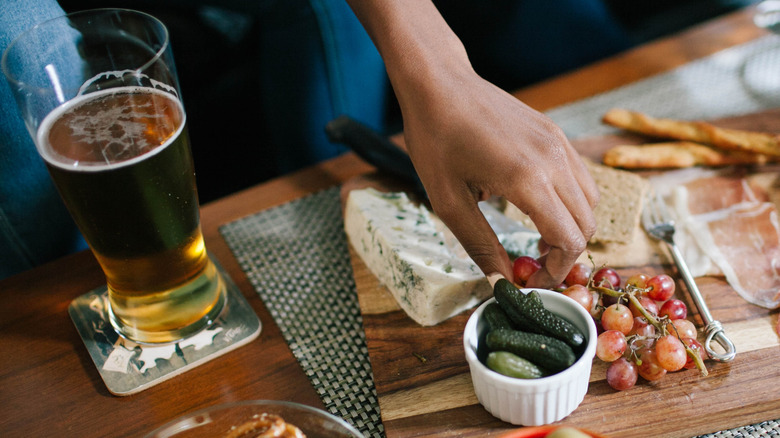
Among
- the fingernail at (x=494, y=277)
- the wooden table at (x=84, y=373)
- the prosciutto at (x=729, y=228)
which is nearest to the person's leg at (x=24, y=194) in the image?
the wooden table at (x=84, y=373)

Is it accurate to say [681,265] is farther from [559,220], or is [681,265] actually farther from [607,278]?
[559,220]

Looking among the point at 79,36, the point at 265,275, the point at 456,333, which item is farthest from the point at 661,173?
the point at 79,36

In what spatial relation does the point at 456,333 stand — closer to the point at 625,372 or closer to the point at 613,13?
the point at 625,372

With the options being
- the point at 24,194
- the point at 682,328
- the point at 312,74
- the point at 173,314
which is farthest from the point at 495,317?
the point at 312,74

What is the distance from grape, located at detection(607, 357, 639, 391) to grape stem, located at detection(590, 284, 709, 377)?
7cm

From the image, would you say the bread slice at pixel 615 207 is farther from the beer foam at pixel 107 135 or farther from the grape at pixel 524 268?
the beer foam at pixel 107 135

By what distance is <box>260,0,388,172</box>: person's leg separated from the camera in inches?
68.6

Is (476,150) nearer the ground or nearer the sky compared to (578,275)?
nearer the sky

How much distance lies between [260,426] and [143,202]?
33 centimetres

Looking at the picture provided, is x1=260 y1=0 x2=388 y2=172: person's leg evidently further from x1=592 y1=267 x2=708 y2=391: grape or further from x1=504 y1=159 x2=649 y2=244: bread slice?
x1=592 y1=267 x2=708 y2=391: grape

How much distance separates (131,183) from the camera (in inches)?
31.0

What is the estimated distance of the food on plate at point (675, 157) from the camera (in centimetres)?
125

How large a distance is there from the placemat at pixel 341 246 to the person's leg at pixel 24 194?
34 cm

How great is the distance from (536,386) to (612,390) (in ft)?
0.55
